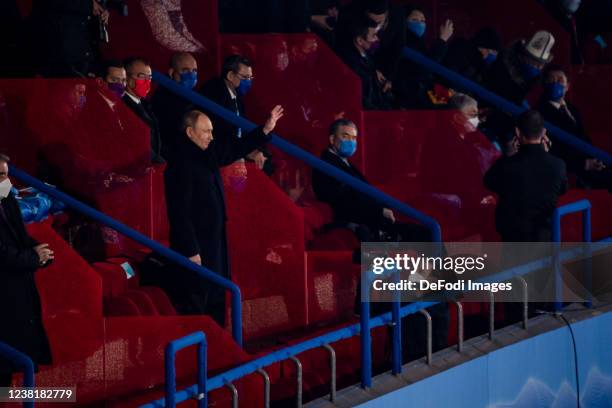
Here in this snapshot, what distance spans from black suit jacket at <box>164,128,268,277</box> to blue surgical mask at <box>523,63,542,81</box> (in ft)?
13.8

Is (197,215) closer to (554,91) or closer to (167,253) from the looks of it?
(167,253)

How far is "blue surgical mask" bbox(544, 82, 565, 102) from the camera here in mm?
12539

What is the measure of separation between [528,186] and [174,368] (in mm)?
3486

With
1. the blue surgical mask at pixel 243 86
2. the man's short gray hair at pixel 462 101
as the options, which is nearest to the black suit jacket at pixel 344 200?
the blue surgical mask at pixel 243 86

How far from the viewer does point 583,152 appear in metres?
12.5

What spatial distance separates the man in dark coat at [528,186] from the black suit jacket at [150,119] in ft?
6.36

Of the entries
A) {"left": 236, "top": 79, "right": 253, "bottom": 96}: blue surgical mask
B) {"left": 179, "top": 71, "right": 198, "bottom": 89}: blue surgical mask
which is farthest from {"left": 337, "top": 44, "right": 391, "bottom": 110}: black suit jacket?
{"left": 179, "top": 71, "right": 198, "bottom": 89}: blue surgical mask

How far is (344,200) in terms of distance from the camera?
1034cm

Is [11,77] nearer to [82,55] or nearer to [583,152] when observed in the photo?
[82,55]

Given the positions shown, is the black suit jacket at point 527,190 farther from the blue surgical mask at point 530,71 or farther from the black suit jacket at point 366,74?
the blue surgical mask at point 530,71

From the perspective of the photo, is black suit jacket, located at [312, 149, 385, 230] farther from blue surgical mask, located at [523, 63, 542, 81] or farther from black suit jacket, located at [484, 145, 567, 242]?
blue surgical mask, located at [523, 63, 542, 81]

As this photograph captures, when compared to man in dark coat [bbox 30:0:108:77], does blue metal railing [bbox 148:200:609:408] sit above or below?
below

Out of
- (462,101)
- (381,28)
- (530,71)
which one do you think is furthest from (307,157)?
(530,71)

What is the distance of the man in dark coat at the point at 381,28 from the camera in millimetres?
11438
